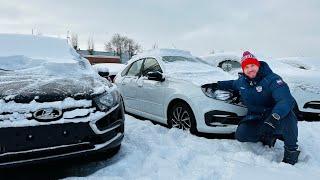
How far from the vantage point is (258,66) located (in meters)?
4.23

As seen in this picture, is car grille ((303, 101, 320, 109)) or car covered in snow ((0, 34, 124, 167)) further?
car grille ((303, 101, 320, 109))

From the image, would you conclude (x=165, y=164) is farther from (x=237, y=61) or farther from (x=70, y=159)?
(x=237, y=61)

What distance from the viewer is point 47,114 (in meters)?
3.20

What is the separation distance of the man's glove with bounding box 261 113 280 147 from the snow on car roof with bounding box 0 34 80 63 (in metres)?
2.65

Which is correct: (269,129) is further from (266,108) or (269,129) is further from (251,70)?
(251,70)

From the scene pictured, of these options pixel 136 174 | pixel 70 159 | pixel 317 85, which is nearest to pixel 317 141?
pixel 317 85

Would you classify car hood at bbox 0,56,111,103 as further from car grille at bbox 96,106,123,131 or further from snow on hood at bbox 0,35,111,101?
car grille at bbox 96,106,123,131

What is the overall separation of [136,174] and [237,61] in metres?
5.25

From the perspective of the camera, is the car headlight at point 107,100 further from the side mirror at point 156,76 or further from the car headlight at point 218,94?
the side mirror at point 156,76

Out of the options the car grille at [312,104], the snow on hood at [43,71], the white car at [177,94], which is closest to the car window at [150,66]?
the white car at [177,94]

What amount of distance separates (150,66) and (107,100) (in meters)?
2.69

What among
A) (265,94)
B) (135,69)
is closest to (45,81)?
(265,94)

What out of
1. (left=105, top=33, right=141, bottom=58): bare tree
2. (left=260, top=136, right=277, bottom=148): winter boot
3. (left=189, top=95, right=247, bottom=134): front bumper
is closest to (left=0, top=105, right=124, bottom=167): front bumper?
(left=189, top=95, right=247, bottom=134): front bumper

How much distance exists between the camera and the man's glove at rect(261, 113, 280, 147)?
148 inches
